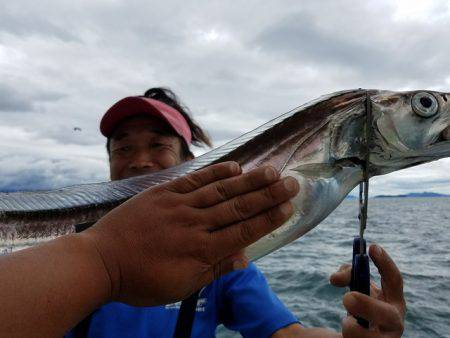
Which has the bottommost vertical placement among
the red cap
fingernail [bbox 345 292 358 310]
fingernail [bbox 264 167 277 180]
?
fingernail [bbox 345 292 358 310]

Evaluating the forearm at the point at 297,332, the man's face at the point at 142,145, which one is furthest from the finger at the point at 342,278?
the man's face at the point at 142,145

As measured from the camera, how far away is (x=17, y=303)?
2.96 feet

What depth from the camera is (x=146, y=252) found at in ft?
3.61

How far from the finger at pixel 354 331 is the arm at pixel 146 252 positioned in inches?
35.3

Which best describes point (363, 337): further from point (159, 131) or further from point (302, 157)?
point (159, 131)

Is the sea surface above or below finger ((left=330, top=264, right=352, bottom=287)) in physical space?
below

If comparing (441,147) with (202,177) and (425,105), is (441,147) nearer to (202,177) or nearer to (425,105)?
(425,105)

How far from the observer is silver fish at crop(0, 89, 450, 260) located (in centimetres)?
157

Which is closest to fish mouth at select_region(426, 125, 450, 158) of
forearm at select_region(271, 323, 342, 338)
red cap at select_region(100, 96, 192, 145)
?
forearm at select_region(271, 323, 342, 338)

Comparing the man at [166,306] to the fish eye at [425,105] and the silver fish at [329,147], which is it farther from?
the fish eye at [425,105]

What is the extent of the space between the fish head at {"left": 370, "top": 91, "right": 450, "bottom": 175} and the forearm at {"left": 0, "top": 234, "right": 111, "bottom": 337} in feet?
3.80

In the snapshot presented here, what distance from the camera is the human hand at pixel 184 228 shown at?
1099 millimetres

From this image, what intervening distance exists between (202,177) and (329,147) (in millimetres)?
654

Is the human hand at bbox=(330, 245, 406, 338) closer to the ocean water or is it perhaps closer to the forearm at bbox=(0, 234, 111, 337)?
the forearm at bbox=(0, 234, 111, 337)
